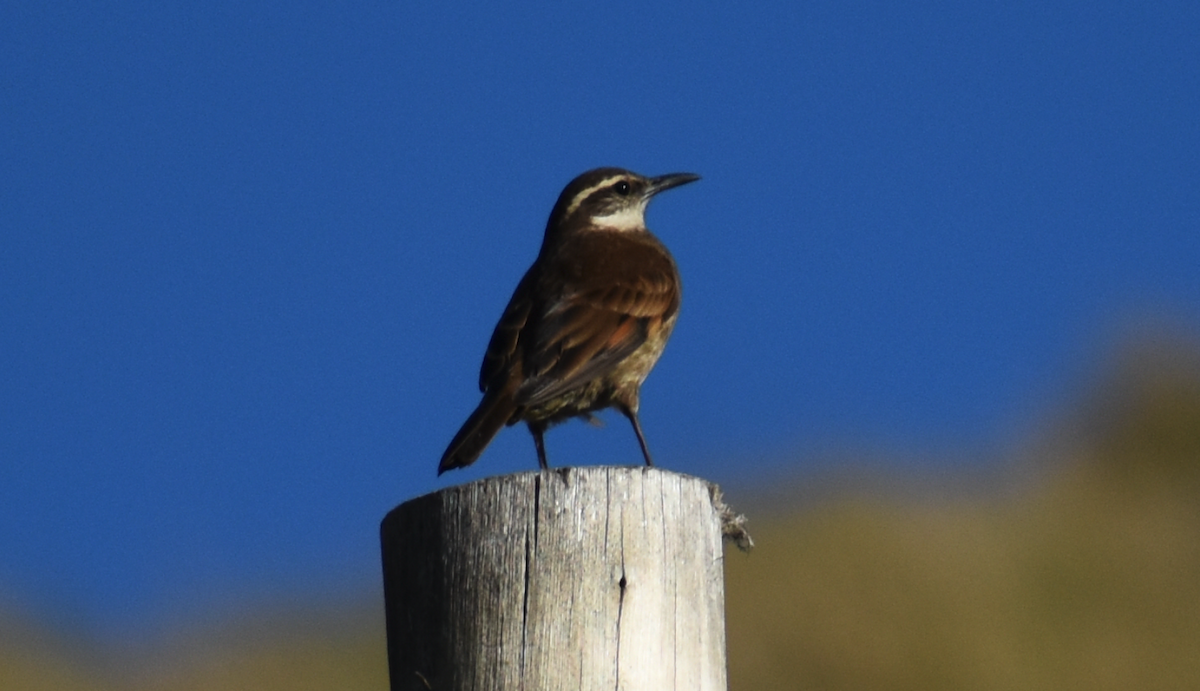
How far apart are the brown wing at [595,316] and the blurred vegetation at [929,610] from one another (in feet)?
9.88

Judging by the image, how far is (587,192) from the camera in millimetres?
8891

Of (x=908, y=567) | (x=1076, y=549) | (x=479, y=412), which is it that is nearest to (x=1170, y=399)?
(x=1076, y=549)

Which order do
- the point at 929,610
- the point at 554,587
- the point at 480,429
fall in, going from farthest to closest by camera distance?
the point at 929,610 < the point at 480,429 < the point at 554,587

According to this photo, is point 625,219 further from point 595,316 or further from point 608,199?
point 595,316

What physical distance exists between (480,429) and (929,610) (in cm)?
472

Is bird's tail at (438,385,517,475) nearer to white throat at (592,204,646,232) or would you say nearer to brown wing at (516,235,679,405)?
brown wing at (516,235,679,405)

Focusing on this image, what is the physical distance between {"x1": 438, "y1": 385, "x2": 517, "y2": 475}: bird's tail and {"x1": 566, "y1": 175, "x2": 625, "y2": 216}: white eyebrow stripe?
236 centimetres

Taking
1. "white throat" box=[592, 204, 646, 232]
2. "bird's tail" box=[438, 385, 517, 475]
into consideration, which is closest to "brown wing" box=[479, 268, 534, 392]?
"bird's tail" box=[438, 385, 517, 475]

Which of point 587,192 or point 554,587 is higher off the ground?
point 587,192

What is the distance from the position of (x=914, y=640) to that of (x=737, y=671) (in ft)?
3.49

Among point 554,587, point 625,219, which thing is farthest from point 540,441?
point 554,587

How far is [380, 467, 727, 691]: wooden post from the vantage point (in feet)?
13.7

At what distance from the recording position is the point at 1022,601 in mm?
10352

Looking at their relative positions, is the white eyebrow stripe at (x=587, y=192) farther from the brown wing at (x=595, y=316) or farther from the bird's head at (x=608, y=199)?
the brown wing at (x=595, y=316)
